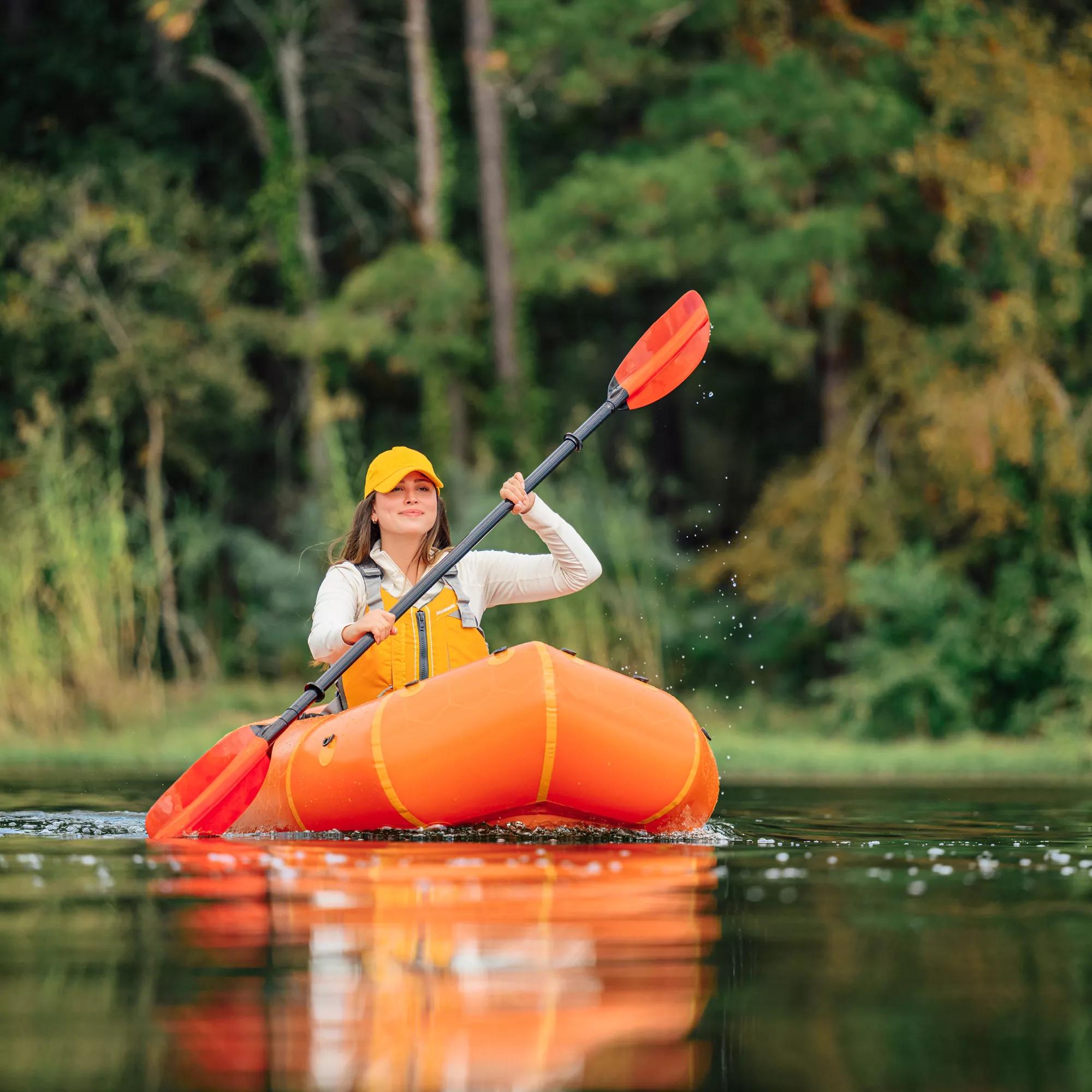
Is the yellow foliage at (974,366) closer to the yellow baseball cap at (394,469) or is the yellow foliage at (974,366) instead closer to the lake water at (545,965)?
the yellow baseball cap at (394,469)

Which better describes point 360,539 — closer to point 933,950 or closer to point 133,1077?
point 933,950

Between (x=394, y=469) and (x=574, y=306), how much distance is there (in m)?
12.0

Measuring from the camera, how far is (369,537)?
6.64m

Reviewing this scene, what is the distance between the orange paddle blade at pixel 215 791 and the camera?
637 centimetres

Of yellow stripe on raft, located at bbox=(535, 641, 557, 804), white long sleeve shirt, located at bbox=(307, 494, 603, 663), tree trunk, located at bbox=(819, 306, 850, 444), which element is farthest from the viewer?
tree trunk, located at bbox=(819, 306, 850, 444)

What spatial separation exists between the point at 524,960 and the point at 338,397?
39.9 feet

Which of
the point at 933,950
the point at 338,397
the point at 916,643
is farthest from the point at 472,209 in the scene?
the point at 933,950

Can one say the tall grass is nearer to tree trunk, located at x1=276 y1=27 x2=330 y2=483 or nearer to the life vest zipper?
tree trunk, located at x1=276 y1=27 x2=330 y2=483

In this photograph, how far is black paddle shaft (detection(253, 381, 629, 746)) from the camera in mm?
6301

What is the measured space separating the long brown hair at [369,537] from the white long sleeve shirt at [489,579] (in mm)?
38

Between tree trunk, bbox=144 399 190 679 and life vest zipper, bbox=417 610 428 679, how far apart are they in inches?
225

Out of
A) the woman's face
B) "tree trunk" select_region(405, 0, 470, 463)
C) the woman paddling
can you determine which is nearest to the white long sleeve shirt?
the woman paddling

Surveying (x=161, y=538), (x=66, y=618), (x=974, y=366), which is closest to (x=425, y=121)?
(x=161, y=538)

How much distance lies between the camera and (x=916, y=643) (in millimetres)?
12969
